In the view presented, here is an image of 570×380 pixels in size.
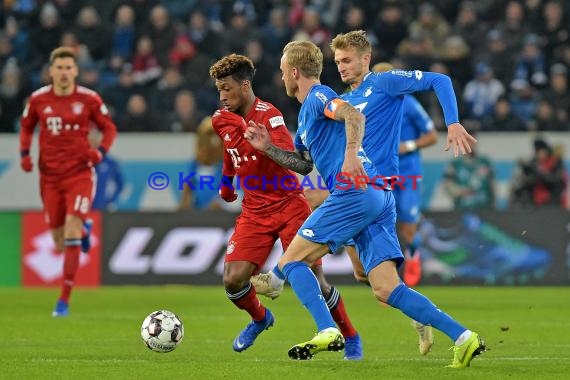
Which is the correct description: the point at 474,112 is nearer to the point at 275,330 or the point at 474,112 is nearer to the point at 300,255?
the point at 275,330

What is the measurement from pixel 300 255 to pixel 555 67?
1304 cm

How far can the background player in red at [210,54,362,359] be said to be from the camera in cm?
864

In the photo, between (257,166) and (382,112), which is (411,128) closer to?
(257,166)

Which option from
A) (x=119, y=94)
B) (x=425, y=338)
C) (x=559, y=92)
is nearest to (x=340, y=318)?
(x=425, y=338)

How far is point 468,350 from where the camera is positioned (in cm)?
713

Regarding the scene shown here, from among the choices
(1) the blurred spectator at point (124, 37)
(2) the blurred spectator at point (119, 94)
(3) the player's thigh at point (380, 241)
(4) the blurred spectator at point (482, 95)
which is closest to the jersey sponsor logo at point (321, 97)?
(3) the player's thigh at point (380, 241)

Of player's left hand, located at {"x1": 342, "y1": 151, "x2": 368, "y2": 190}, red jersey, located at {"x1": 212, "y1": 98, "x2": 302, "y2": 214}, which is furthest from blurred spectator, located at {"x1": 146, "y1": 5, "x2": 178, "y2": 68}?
player's left hand, located at {"x1": 342, "y1": 151, "x2": 368, "y2": 190}

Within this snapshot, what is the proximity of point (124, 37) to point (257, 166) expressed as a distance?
40.1ft

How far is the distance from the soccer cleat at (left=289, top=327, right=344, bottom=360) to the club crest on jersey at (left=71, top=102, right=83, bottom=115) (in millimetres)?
6552

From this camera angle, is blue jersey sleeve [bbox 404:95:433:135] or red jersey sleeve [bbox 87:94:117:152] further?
red jersey sleeve [bbox 87:94:117:152]

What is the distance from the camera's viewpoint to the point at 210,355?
28.7 feet

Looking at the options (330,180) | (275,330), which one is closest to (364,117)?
(330,180)

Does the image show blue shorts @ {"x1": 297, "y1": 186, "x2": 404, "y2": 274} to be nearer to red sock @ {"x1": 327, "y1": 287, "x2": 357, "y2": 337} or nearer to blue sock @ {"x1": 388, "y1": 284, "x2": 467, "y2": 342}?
blue sock @ {"x1": 388, "y1": 284, "x2": 467, "y2": 342}

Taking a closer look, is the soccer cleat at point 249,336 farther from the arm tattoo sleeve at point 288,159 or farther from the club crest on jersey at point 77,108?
the club crest on jersey at point 77,108
